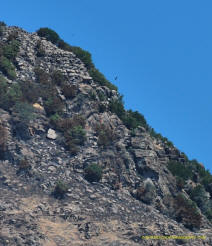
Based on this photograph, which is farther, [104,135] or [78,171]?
[104,135]

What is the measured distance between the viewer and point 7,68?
4728 cm

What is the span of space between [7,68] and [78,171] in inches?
608

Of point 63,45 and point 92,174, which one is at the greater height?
point 63,45

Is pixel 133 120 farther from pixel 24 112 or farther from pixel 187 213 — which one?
pixel 187 213

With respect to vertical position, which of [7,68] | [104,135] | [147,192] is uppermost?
[7,68]

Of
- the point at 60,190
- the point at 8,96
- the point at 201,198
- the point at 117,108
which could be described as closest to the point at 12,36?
the point at 8,96

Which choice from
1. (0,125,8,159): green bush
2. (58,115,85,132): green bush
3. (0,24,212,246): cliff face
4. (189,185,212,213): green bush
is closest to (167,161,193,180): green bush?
(0,24,212,246): cliff face

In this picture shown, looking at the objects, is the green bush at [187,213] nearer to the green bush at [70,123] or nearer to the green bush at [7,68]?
the green bush at [70,123]

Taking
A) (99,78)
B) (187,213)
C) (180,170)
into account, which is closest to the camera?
(187,213)

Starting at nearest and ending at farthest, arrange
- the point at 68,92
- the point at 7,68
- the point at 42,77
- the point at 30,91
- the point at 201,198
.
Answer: the point at 201,198, the point at 30,91, the point at 7,68, the point at 68,92, the point at 42,77

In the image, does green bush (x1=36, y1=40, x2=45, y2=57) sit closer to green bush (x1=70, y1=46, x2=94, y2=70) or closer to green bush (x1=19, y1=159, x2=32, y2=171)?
green bush (x1=70, y1=46, x2=94, y2=70)

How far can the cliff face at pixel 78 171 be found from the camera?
106 feet

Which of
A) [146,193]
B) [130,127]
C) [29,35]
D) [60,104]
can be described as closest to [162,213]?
[146,193]

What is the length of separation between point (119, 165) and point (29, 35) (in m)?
25.7
